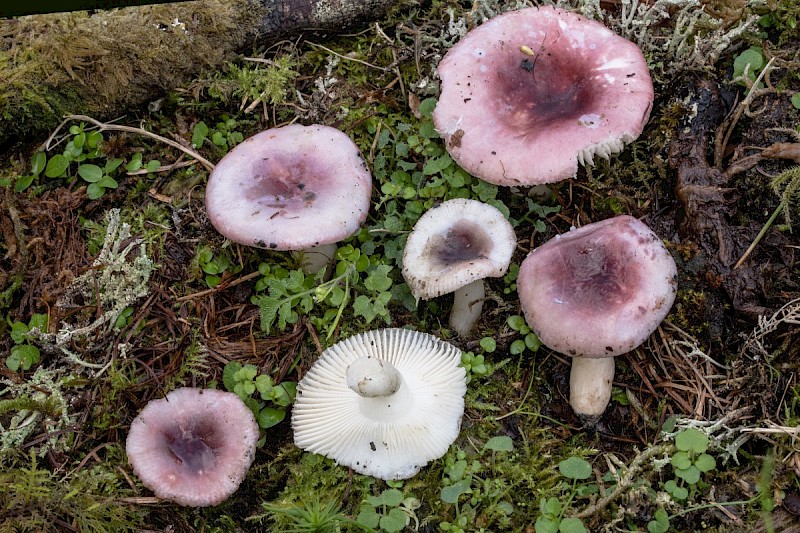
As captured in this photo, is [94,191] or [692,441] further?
[94,191]

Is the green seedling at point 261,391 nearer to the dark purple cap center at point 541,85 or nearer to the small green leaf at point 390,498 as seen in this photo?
the small green leaf at point 390,498

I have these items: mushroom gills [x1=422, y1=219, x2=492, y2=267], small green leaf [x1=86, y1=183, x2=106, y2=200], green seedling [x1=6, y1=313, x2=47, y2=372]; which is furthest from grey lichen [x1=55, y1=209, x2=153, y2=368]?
mushroom gills [x1=422, y1=219, x2=492, y2=267]

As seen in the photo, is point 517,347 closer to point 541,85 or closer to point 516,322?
point 516,322

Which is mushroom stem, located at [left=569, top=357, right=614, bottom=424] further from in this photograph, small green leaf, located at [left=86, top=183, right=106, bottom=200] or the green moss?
small green leaf, located at [left=86, top=183, right=106, bottom=200]

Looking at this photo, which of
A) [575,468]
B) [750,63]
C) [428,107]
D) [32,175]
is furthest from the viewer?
[32,175]

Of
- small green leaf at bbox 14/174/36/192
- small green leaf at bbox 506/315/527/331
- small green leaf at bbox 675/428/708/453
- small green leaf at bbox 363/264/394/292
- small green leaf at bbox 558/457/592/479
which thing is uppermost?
small green leaf at bbox 14/174/36/192

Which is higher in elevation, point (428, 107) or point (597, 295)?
point (428, 107)

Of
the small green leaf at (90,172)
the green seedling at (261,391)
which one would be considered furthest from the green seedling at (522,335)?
the small green leaf at (90,172)

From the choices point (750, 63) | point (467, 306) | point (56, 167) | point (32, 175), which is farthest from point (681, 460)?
point (32, 175)

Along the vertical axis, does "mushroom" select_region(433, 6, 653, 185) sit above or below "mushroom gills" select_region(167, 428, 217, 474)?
above
